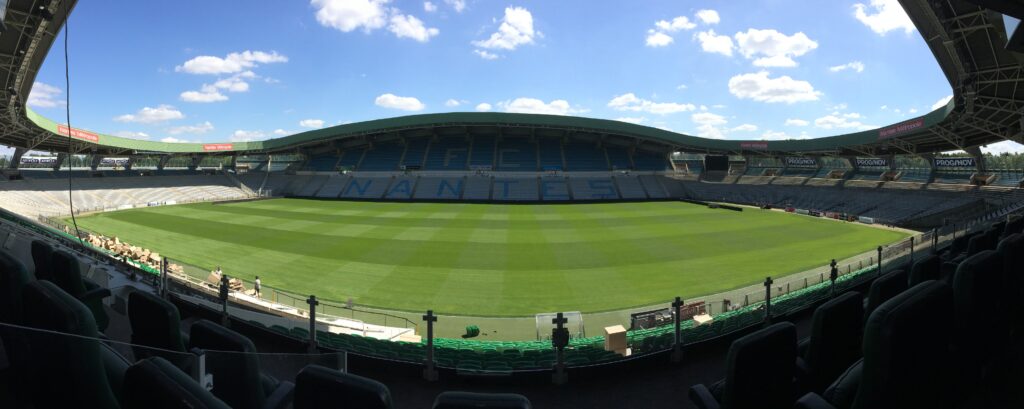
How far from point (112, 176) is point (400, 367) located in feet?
210

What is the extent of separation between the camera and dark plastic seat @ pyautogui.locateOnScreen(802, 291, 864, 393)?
3.80 m

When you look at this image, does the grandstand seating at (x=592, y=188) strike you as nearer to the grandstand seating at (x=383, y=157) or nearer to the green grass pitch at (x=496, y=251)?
the green grass pitch at (x=496, y=251)

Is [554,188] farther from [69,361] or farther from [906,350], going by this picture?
[69,361]

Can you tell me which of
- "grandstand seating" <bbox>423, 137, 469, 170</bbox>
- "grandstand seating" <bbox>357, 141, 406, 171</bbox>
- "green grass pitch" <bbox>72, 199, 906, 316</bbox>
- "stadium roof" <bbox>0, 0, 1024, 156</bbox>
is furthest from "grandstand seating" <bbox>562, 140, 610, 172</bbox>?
"grandstand seating" <bbox>357, 141, 406, 171</bbox>

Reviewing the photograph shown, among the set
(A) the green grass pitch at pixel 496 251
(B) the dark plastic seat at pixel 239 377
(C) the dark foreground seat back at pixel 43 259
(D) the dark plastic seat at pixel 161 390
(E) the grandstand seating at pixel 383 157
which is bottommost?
(A) the green grass pitch at pixel 496 251

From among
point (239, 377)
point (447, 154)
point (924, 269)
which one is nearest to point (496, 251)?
point (924, 269)

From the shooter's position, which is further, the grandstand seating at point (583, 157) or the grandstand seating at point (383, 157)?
the grandstand seating at point (383, 157)

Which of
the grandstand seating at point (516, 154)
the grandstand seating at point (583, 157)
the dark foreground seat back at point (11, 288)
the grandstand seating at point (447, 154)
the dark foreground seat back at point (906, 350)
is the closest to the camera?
the dark foreground seat back at point (906, 350)

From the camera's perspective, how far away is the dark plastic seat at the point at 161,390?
1.67 meters

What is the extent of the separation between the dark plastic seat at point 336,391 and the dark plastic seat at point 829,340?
3.70 meters

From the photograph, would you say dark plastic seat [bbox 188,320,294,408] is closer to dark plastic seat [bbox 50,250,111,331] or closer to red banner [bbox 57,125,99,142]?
dark plastic seat [bbox 50,250,111,331]

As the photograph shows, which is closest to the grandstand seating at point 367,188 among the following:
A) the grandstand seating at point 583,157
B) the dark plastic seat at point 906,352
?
the grandstand seating at point 583,157

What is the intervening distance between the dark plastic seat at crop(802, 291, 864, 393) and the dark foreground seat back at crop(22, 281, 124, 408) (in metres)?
5.03

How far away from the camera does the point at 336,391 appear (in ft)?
7.11
